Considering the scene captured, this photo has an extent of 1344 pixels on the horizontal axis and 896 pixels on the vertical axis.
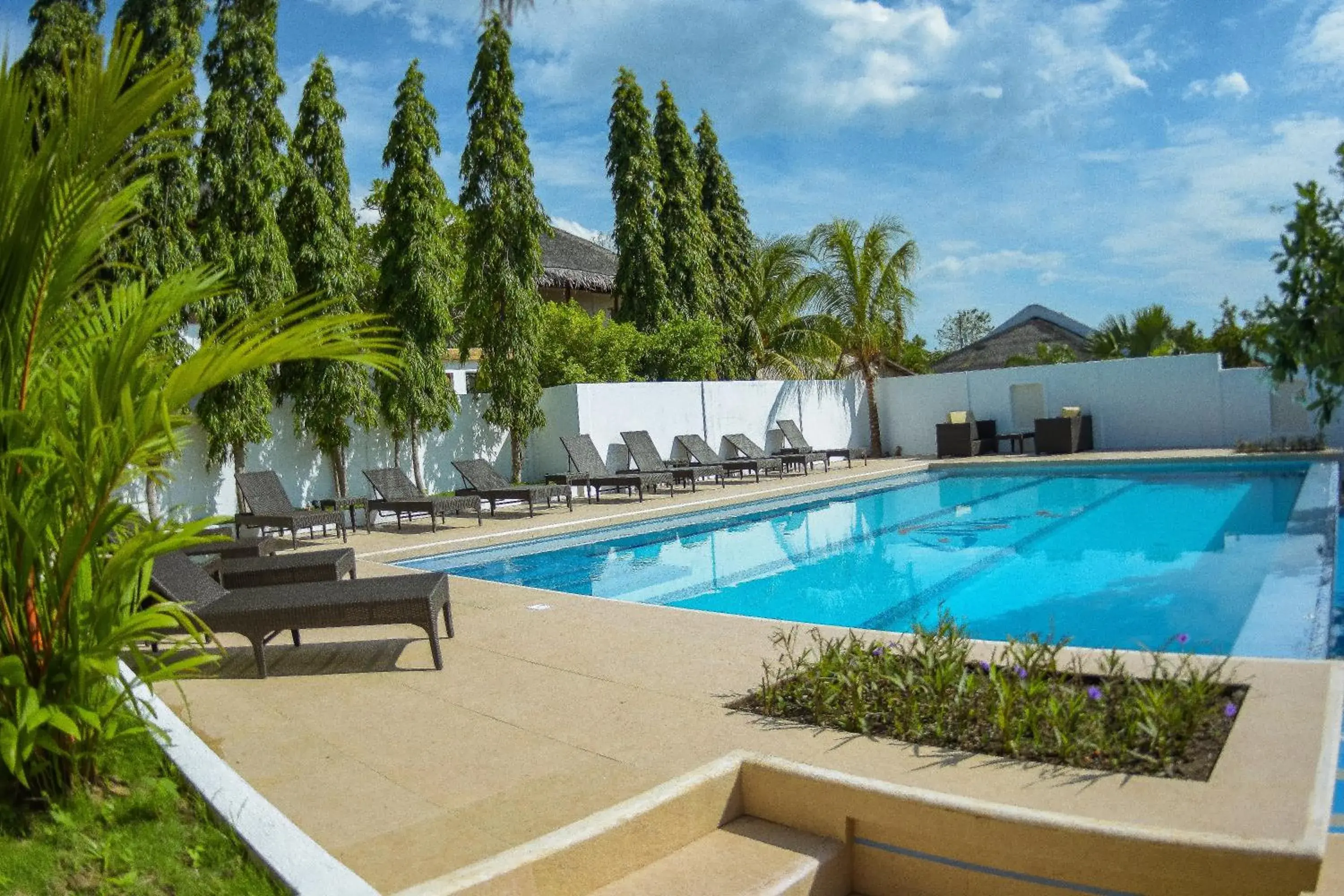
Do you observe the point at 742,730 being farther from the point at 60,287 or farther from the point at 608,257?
the point at 608,257

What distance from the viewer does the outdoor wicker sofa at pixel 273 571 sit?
6.39 m

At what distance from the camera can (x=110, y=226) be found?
330 centimetres

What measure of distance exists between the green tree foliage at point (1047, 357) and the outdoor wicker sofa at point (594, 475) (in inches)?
722

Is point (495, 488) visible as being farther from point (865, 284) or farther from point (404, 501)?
point (865, 284)

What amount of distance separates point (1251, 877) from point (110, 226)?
12.9 feet

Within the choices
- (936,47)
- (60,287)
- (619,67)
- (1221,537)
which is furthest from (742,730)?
(619,67)

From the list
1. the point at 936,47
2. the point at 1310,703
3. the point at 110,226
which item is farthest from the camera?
the point at 936,47

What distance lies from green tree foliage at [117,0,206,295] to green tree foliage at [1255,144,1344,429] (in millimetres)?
10239

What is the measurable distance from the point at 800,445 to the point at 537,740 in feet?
52.1

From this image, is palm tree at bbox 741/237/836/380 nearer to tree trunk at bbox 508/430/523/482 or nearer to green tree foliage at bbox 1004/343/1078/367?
tree trunk at bbox 508/430/523/482

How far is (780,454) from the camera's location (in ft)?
58.1

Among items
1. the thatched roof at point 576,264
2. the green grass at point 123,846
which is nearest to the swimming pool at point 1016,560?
the green grass at point 123,846

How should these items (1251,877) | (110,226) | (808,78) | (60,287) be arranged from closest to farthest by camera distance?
1. (1251,877)
2. (60,287)
3. (110,226)
4. (808,78)

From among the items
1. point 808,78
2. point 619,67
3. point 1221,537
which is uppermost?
point 619,67
